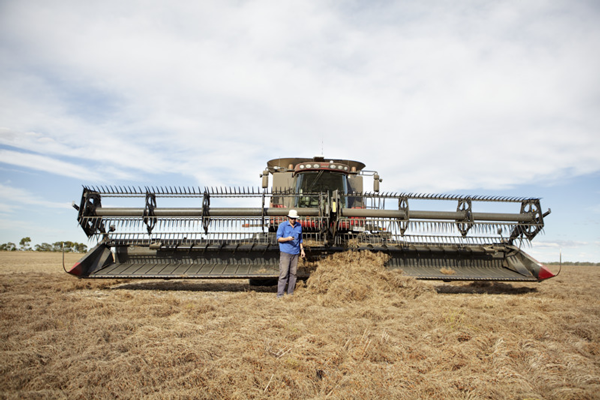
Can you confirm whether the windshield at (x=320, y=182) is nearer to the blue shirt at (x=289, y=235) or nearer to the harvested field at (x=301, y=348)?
the blue shirt at (x=289, y=235)

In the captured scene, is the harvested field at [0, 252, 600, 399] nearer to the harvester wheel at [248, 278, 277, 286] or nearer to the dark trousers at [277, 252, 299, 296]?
the dark trousers at [277, 252, 299, 296]

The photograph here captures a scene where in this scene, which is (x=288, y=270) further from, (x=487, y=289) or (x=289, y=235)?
(x=487, y=289)

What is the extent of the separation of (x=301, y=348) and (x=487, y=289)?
6639 millimetres

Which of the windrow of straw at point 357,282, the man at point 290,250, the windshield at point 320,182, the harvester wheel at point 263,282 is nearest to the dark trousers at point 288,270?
the man at point 290,250

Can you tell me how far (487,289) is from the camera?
8.26m

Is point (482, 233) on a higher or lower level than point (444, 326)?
higher

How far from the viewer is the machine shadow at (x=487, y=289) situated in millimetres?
7824

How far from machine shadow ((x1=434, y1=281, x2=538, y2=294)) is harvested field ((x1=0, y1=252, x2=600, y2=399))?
2.12 meters

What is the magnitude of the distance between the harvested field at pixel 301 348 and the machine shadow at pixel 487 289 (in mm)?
2120

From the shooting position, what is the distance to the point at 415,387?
8.41 ft

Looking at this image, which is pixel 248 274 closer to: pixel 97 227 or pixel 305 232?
pixel 305 232

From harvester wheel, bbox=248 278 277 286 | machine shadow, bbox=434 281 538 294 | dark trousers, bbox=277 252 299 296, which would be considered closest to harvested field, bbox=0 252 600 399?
dark trousers, bbox=277 252 299 296

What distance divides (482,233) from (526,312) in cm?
A: 303

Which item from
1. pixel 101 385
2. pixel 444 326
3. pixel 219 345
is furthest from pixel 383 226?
pixel 101 385
